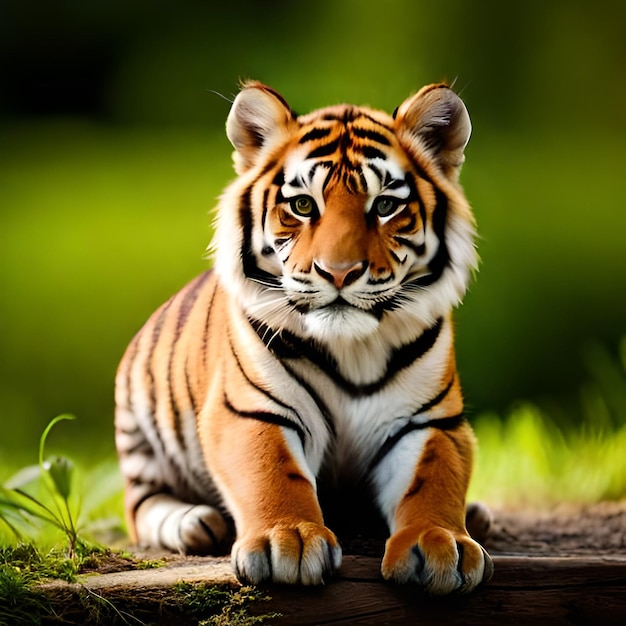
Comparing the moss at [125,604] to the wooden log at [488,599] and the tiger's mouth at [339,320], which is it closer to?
the wooden log at [488,599]

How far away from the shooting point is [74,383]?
3.54 metres

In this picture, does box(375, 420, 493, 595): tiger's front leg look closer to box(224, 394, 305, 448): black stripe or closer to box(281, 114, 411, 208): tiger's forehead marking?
box(224, 394, 305, 448): black stripe

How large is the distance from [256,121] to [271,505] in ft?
2.28

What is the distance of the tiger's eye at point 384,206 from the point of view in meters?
1.66

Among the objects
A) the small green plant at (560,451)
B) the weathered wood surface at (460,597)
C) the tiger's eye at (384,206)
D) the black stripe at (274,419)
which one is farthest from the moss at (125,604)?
the small green plant at (560,451)

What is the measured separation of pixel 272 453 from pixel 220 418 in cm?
17

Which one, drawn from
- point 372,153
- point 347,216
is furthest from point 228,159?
point 347,216

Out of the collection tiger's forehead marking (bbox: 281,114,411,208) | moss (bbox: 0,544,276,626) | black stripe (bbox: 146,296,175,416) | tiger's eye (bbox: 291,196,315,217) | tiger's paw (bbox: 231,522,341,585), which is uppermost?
tiger's forehead marking (bbox: 281,114,411,208)

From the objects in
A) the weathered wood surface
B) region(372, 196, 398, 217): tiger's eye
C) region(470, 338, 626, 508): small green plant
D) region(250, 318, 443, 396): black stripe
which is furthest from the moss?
region(470, 338, 626, 508): small green plant

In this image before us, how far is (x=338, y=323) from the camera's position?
1612 mm

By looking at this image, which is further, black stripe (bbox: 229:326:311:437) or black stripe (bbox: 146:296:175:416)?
black stripe (bbox: 146:296:175:416)

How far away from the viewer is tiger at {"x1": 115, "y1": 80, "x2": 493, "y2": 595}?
1608 mm

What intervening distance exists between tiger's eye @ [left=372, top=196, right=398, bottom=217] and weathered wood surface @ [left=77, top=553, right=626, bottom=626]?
58 centimetres

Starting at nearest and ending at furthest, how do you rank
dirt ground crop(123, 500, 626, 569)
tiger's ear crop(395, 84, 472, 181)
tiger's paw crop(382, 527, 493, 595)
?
tiger's paw crop(382, 527, 493, 595) < tiger's ear crop(395, 84, 472, 181) < dirt ground crop(123, 500, 626, 569)
